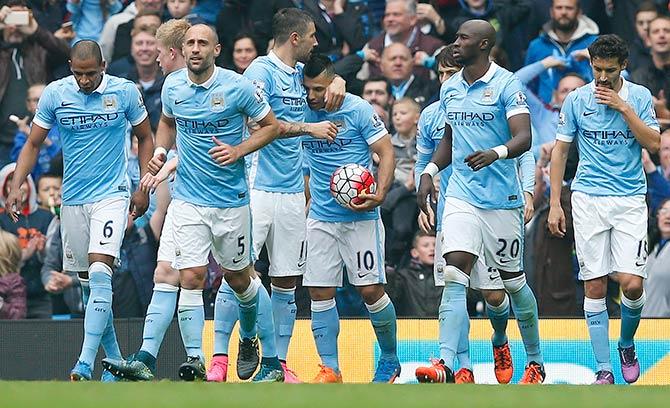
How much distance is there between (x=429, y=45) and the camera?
56.7 ft

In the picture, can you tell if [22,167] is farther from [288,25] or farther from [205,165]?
[288,25]

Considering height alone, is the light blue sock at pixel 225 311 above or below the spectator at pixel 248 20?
below

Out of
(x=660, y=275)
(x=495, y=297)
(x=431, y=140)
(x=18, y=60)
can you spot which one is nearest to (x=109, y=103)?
(x=431, y=140)

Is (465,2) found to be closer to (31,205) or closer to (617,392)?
(31,205)

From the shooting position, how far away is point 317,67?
13234 mm

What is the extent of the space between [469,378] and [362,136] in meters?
2.27

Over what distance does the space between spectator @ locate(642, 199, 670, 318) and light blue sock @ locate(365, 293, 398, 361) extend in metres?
3.02

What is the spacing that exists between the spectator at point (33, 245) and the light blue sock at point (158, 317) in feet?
14.8

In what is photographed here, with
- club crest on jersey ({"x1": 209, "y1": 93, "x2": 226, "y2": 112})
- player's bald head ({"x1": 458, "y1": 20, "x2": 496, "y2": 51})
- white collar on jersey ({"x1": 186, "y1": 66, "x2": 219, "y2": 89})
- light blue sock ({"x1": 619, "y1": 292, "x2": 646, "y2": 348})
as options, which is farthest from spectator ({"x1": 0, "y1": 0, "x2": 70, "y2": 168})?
light blue sock ({"x1": 619, "y1": 292, "x2": 646, "y2": 348})

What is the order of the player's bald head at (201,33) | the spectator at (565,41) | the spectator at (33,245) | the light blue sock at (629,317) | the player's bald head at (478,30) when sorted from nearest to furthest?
1. the player's bald head at (201,33)
2. the player's bald head at (478,30)
3. the light blue sock at (629,317)
4. the spectator at (33,245)
5. the spectator at (565,41)

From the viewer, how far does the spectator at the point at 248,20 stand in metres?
17.6

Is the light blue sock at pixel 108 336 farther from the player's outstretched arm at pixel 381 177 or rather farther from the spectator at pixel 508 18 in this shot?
the spectator at pixel 508 18

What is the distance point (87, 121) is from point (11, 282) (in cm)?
397

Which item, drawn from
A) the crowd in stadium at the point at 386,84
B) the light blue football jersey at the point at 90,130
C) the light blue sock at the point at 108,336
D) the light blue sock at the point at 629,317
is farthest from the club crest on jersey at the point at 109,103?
the light blue sock at the point at 629,317
